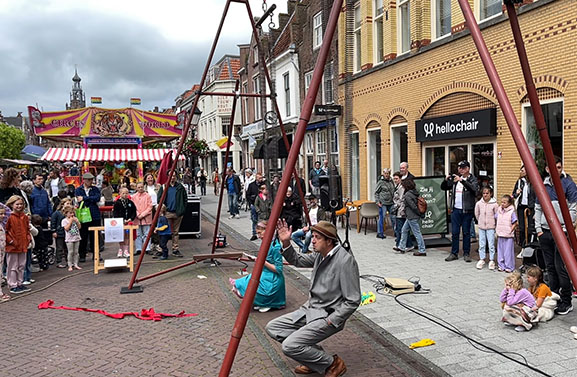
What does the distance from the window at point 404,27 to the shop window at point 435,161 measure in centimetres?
353

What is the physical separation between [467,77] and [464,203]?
4.64 metres

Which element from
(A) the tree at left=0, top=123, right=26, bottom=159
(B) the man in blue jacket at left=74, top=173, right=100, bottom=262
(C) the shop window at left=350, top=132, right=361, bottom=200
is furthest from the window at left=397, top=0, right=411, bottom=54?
(A) the tree at left=0, top=123, right=26, bottom=159

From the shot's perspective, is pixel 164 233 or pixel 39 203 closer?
pixel 39 203

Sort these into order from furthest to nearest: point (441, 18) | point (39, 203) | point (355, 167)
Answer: point (355, 167) < point (441, 18) < point (39, 203)

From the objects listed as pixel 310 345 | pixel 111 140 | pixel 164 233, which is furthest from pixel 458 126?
pixel 111 140

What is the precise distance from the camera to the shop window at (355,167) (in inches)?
738

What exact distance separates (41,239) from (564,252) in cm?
927

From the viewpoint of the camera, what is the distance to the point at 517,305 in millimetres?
5441

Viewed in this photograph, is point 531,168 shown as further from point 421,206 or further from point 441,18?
point 441,18

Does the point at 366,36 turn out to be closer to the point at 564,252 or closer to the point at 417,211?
the point at 417,211

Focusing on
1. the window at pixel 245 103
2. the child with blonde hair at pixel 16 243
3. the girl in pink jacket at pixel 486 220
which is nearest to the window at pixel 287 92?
the window at pixel 245 103

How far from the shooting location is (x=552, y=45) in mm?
9664

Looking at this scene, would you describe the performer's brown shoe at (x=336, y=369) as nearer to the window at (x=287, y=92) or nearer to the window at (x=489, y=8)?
the window at (x=489, y=8)

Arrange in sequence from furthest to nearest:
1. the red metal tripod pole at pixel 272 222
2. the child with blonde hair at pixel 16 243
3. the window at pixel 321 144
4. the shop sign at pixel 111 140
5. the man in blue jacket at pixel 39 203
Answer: the window at pixel 321 144 < the shop sign at pixel 111 140 < the man in blue jacket at pixel 39 203 < the child with blonde hair at pixel 16 243 < the red metal tripod pole at pixel 272 222
